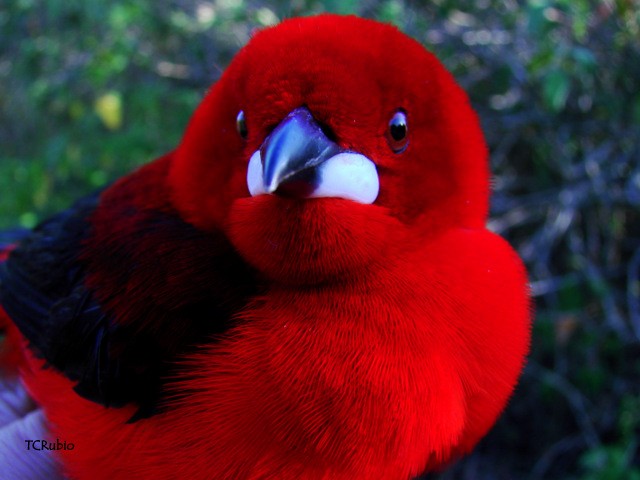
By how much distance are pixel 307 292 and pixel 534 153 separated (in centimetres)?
274

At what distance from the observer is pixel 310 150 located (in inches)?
43.6

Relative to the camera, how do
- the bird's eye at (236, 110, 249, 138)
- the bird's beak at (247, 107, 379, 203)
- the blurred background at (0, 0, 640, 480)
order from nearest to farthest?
1. the bird's beak at (247, 107, 379, 203)
2. the bird's eye at (236, 110, 249, 138)
3. the blurred background at (0, 0, 640, 480)

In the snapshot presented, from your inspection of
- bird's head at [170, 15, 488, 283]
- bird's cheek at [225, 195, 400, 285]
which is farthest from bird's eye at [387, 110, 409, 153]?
bird's cheek at [225, 195, 400, 285]

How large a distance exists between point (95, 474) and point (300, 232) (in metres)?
0.79

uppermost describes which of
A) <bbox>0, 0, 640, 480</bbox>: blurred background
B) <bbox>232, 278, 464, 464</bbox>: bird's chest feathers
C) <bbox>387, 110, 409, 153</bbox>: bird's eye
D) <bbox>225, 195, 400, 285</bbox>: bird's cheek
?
<bbox>387, 110, 409, 153</bbox>: bird's eye

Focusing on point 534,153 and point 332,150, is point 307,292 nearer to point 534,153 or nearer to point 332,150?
point 332,150

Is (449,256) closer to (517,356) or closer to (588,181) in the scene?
(517,356)

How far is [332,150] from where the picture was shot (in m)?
1.17

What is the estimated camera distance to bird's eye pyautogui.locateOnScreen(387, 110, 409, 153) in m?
1.25

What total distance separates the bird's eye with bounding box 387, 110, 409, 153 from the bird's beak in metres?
0.07

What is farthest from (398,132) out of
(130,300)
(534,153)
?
(534,153)

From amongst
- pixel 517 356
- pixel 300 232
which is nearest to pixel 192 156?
pixel 300 232

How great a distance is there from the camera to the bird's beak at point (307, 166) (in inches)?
43.0

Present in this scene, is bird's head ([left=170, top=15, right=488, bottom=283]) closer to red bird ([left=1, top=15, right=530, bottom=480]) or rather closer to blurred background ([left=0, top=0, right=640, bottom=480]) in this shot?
red bird ([left=1, top=15, right=530, bottom=480])
